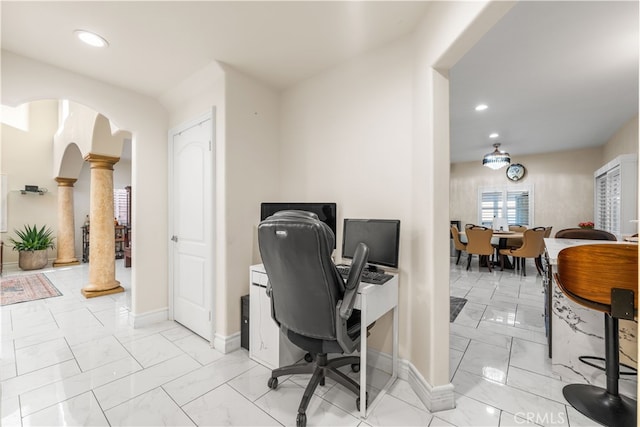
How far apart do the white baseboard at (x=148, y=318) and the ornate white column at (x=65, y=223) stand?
16.1 ft

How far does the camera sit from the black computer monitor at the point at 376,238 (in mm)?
1957

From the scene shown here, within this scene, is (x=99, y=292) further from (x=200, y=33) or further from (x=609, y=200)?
(x=609, y=200)

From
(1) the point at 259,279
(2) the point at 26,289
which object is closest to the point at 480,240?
(1) the point at 259,279

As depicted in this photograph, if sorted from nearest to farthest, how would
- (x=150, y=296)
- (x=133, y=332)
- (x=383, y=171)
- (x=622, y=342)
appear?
1. (x=622, y=342)
2. (x=383, y=171)
3. (x=133, y=332)
4. (x=150, y=296)

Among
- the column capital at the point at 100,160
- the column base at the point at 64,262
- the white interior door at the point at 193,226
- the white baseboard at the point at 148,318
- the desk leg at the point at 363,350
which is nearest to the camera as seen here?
the desk leg at the point at 363,350

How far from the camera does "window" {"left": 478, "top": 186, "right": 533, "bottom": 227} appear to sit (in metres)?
6.80

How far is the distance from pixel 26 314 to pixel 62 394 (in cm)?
237

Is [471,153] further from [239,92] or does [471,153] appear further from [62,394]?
[62,394]

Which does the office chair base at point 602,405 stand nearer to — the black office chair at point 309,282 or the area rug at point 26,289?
the black office chair at point 309,282

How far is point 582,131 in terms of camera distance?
4.89 metres

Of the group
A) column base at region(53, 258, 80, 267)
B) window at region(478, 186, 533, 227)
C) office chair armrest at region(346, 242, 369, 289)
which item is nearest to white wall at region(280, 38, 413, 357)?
office chair armrest at region(346, 242, 369, 289)

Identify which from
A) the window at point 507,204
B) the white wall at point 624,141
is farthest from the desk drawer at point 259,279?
the window at point 507,204

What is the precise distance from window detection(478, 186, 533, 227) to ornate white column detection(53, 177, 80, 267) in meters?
10.2

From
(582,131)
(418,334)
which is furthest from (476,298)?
(582,131)
